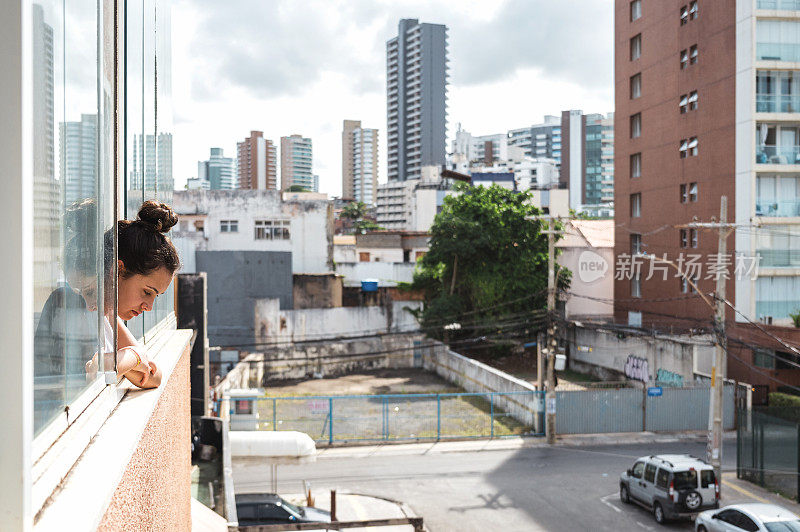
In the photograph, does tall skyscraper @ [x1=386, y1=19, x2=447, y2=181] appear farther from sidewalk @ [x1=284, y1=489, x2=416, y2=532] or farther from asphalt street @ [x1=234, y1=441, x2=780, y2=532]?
sidewalk @ [x1=284, y1=489, x2=416, y2=532]

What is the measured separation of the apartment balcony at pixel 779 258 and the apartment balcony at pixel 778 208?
4.48 ft

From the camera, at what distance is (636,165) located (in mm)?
34969

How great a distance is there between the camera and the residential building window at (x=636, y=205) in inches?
1363

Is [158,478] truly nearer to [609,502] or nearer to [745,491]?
[609,502]

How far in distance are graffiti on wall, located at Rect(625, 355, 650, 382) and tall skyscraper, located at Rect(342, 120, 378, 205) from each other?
122 meters

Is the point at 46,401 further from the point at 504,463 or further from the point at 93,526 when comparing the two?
the point at 504,463

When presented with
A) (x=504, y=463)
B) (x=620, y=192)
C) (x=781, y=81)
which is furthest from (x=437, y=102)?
(x=504, y=463)

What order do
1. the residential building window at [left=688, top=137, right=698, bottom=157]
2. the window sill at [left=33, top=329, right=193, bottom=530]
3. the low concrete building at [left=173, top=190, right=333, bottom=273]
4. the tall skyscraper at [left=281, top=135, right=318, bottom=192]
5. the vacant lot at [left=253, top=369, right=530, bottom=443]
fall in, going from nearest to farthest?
the window sill at [left=33, top=329, right=193, bottom=530], the vacant lot at [left=253, top=369, right=530, bottom=443], the residential building window at [left=688, top=137, right=698, bottom=157], the low concrete building at [left=173, top=190, right=333, bottom=273], the tall skyscraper at [left=281, top=135, right=318, bottom=192]

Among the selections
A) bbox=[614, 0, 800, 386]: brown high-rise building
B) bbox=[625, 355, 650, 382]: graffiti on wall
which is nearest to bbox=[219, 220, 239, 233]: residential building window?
bbox=[614, 0, 800, 386]: brown high-rise building

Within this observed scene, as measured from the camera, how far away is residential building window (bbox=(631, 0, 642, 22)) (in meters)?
34.7

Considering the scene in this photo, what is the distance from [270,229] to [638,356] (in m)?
23.0

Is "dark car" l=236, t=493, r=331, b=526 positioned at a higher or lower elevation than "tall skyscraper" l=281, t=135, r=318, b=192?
lower

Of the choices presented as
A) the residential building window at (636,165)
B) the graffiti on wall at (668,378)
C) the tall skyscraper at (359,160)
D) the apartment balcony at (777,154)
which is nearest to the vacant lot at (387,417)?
the graffiti on wall at (668,378)

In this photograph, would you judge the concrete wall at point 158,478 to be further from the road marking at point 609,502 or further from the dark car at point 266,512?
the road marking at point 609,502
